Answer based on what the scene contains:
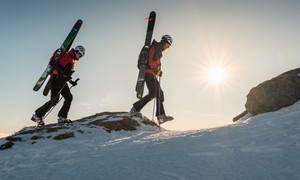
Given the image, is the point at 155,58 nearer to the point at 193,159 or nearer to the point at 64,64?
the point at 64,64

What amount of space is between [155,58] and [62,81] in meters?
3.74

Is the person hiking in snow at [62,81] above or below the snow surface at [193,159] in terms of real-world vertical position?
above

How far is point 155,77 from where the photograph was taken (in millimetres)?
11172

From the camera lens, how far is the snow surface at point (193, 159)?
384cm

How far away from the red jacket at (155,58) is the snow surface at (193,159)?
5.03 metres

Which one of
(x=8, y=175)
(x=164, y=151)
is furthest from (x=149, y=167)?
(x=8, y=175)

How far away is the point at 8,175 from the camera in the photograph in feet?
15.7

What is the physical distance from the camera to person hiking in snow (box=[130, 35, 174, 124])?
10.8 metres

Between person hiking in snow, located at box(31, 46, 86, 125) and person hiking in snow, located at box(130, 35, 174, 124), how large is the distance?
8.65 feet

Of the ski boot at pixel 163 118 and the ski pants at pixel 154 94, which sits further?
the ski boot at pixel 163 118

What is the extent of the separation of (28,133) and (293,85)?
879 centimetres

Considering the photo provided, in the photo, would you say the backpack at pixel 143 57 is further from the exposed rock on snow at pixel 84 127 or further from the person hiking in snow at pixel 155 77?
the exposed rock on snow at pixel 84 127

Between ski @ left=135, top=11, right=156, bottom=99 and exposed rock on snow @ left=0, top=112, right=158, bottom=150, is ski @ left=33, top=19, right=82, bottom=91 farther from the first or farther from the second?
ski @ left=135, top=11, right=156, bottom=99

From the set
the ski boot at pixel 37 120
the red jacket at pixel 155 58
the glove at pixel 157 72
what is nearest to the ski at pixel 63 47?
the ski boot at pixel 37 120
